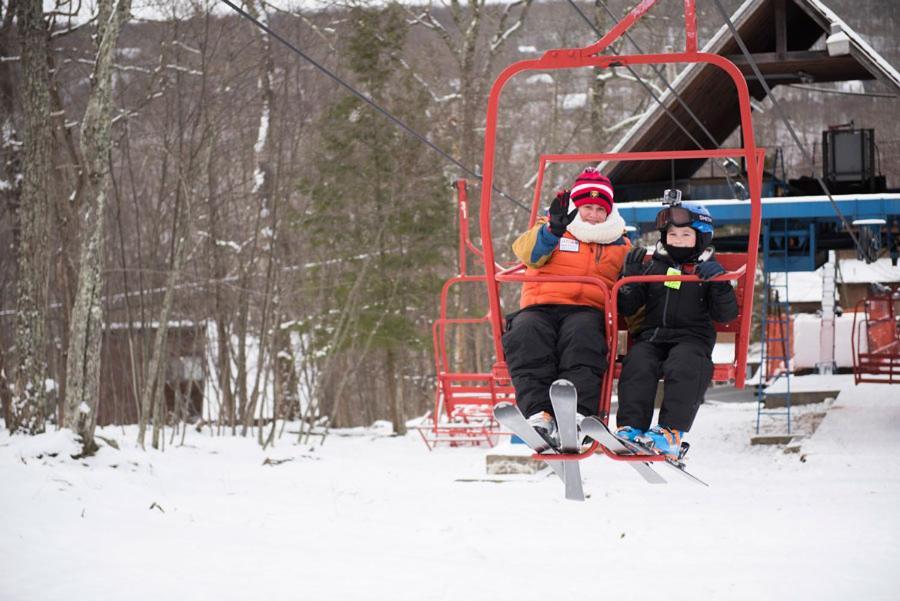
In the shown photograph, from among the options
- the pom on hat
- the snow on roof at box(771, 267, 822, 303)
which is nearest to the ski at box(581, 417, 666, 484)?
the pom on hat

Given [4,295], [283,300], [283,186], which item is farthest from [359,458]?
[4,295]

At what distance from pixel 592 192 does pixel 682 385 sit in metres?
1.13

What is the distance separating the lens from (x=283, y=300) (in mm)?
16188

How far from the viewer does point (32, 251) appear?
11.0m

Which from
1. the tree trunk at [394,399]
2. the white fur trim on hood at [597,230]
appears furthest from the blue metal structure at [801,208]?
the tree trunk at [394,399]

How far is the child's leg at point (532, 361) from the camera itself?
5512mm

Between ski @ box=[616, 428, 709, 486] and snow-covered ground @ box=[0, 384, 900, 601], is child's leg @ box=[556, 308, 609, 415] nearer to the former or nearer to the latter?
ski @ box=[616, 428, 709, 486]

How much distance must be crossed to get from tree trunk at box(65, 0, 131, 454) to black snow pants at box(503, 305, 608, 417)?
6116 millimetres

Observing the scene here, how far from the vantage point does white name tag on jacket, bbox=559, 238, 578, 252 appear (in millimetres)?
5672

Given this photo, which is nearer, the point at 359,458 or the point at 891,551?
the point at 891,551

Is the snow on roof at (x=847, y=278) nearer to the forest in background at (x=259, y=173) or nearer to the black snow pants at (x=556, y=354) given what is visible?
the forest in background at (x=259, y=173)

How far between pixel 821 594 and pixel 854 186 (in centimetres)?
965

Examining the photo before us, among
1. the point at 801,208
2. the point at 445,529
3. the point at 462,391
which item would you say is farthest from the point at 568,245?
the point at 801,208

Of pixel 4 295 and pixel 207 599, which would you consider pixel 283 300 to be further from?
pixel 207 599
